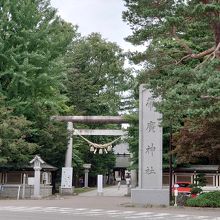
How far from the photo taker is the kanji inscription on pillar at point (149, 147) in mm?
26281

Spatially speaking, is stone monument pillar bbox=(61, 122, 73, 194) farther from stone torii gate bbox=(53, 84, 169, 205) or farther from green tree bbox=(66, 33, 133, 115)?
stone torii gate bbox=(53, 84, 169, 205)

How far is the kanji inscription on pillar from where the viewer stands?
26281 mm

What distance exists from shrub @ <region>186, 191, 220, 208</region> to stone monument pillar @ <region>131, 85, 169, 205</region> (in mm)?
1518

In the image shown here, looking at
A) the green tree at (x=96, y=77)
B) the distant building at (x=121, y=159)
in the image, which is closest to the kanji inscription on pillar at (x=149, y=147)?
the green tree at (x=96, y=77)

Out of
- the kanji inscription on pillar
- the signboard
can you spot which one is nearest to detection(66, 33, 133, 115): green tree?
the signboard

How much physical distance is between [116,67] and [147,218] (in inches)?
1669

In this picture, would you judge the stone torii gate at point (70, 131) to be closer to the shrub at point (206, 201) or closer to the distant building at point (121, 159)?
the shrub at point (206, 201)

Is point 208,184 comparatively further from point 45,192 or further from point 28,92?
point 28,92

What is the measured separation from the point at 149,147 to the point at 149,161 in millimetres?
843

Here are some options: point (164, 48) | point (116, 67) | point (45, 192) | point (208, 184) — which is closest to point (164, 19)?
point (164, 48)

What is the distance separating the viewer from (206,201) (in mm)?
24703

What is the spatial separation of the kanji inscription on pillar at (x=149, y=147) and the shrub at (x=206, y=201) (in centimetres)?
213

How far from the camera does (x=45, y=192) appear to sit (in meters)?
37.8

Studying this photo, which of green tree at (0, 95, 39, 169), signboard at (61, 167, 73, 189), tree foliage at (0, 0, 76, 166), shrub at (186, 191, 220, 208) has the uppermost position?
tree foliage at (0, 0, 76, 166)
